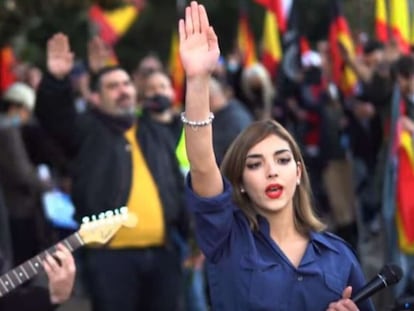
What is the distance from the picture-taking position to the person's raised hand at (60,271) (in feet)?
13.1

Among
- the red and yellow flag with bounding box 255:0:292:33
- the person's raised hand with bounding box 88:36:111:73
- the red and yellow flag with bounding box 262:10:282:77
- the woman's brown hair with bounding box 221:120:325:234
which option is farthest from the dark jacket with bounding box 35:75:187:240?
the red and yellow flag with bounding box 262:10:282:77

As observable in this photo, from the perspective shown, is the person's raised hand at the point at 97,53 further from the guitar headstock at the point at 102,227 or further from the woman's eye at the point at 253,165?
the woman's eye at the point at 253,165

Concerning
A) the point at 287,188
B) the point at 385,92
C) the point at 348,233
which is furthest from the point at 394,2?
the point at 287,188

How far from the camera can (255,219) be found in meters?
3.72

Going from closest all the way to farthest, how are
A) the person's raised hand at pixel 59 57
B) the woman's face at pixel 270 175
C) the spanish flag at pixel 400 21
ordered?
1. the woman's face at pixel 270 175
2. the person's raised hand at pixel 59 57
3. the spanish flag at pixel 400 21

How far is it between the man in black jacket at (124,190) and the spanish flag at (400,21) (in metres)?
2.94

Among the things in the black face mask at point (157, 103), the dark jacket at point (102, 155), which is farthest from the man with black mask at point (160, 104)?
the dark jacket at point (102, 155)

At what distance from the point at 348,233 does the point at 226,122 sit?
9.87 ft

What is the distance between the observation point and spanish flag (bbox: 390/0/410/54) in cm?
856

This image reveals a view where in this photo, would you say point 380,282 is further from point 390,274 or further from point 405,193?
point 405,193

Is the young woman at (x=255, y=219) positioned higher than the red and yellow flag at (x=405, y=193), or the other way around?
the young woman at (x=255, y=219)

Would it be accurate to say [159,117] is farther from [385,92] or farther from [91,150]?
[385,92]

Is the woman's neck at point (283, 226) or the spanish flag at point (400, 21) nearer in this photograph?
the woman's neck at point (283, 226)

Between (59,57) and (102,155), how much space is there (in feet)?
2.20
